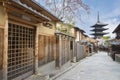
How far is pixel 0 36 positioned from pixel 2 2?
48.2 inches

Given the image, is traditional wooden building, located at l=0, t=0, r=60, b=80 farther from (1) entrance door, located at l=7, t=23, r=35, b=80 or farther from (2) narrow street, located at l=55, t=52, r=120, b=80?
(2) narrow street, located at l=55, t=52, r=120, b=80

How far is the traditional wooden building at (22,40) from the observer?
841 cm

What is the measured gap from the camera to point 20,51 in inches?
420

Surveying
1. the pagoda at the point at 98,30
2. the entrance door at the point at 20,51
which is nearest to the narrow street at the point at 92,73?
the entrance door at the point at 20,51

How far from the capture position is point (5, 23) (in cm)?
851

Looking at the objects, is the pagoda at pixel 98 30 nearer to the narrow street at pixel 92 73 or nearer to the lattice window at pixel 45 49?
the narrow street at pixel 92 73

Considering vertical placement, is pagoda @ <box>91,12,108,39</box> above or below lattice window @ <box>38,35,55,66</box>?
above

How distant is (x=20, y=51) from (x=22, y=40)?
556mm

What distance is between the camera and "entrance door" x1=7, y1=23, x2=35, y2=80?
31.3 feet

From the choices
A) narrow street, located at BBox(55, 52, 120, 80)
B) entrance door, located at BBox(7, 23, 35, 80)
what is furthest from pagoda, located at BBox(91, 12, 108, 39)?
entrance door, located at BBox(7, 23, 35, 80)

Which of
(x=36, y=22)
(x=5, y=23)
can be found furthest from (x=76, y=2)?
(x=5, y=23)

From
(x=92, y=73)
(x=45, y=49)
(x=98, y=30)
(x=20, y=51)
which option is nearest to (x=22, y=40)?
(x=20, y=51)

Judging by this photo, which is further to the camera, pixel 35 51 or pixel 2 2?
pixel 35 51

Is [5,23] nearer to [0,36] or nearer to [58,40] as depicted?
[0,36]
